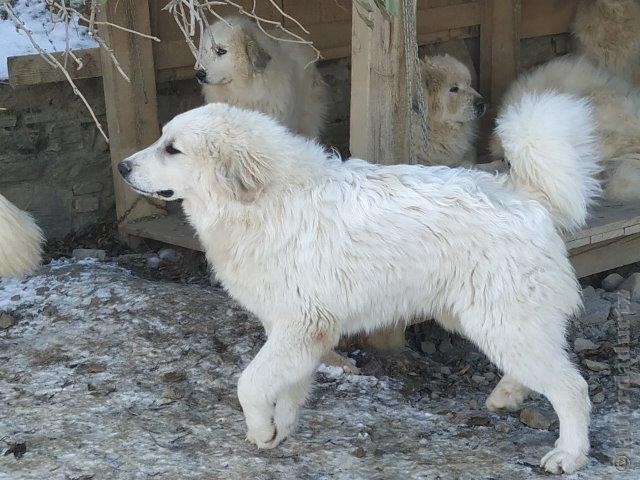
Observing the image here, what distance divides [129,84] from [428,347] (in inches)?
106

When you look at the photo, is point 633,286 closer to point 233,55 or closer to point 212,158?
point 233,55

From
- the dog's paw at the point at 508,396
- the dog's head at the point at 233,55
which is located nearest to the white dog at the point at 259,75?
the dog's head at the point at 233,55

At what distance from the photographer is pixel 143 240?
22.6 ft

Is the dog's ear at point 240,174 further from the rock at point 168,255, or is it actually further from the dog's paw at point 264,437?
the rock at point 168,255

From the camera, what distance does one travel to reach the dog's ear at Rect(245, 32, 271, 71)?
649 centimetres

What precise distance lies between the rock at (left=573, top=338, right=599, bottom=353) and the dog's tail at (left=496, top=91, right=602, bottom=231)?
1.64 meters

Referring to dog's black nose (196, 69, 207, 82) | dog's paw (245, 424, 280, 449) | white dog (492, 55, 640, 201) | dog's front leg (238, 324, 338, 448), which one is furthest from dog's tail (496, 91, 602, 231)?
dog's black nose (196, 69, 207, 82)

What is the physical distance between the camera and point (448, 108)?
22.5 ft

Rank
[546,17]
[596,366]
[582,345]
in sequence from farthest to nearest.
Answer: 1. [546,17]
2. [582,345]
3. [596,366]

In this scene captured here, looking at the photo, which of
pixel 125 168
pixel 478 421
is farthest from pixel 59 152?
pixel 478 421

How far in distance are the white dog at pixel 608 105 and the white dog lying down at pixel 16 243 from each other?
3394mm

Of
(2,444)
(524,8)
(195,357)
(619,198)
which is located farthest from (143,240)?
(524,8)

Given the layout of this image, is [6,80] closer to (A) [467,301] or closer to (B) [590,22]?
(A) [467,301]

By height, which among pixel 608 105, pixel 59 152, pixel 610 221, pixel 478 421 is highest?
pixel 608 105
